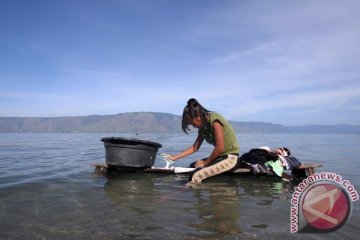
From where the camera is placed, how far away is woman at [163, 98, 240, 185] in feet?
22.0

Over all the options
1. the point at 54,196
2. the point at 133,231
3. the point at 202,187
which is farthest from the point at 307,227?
the point at 54,196

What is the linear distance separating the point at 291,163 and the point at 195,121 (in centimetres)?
336

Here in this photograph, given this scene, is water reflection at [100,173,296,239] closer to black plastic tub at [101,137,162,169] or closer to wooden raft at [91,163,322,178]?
wooden raft at [91,163,322,178]

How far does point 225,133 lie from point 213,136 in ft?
0.97

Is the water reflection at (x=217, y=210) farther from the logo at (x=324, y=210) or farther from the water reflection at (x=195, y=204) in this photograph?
the logo at (x=324, y=210)

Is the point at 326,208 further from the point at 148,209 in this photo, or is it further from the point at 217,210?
the point at 148,209

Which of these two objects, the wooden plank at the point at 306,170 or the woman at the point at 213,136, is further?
the wooden plank at the point at 306,170

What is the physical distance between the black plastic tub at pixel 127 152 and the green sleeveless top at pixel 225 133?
1.81m

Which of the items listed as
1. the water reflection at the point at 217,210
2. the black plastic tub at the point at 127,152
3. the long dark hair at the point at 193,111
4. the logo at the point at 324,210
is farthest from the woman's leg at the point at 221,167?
the logo at the point at 324,210

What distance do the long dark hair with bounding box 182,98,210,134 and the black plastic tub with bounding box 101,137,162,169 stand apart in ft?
6.47

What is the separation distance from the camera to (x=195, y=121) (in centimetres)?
680

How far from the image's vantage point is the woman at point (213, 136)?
6711 millimetres

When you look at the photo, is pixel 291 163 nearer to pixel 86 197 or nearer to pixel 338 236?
pixel 338 236

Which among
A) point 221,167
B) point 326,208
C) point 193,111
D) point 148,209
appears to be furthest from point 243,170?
point 326,208
